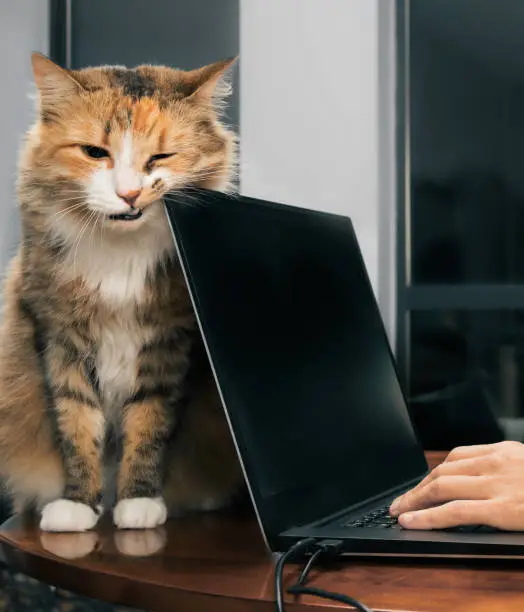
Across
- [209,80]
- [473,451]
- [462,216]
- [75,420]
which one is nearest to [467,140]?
[462,216]

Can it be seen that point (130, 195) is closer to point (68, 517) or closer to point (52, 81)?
point (52, 81)

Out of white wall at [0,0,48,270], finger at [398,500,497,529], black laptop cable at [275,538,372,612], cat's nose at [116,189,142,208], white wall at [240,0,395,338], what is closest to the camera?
black laptop cable at [275,538,372,612]

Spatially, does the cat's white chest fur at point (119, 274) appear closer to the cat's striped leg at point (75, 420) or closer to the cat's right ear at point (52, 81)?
the cat's striped leg at point (75, 420)

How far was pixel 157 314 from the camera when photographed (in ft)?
2.89

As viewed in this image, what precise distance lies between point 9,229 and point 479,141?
883 millimetres

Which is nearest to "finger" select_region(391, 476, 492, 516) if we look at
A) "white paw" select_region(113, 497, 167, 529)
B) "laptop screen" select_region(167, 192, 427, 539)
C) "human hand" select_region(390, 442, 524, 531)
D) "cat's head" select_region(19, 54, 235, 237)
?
"human hand" select_region(390, 442, 524, 531)

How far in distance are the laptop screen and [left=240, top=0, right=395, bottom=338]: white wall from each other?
384mm

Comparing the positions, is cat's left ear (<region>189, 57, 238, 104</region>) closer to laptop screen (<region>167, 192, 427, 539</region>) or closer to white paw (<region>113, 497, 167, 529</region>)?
laptop screen (<region>167, 192, 427, 539</region>)

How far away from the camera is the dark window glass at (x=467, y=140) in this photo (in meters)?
1.48

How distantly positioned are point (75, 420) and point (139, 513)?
124 millimetres

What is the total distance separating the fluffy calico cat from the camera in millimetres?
850

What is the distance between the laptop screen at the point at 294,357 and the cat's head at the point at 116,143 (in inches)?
2.5

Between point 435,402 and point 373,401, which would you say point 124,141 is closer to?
point 373,401

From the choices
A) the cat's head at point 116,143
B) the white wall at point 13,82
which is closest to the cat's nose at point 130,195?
the cat's head at point 116,143
